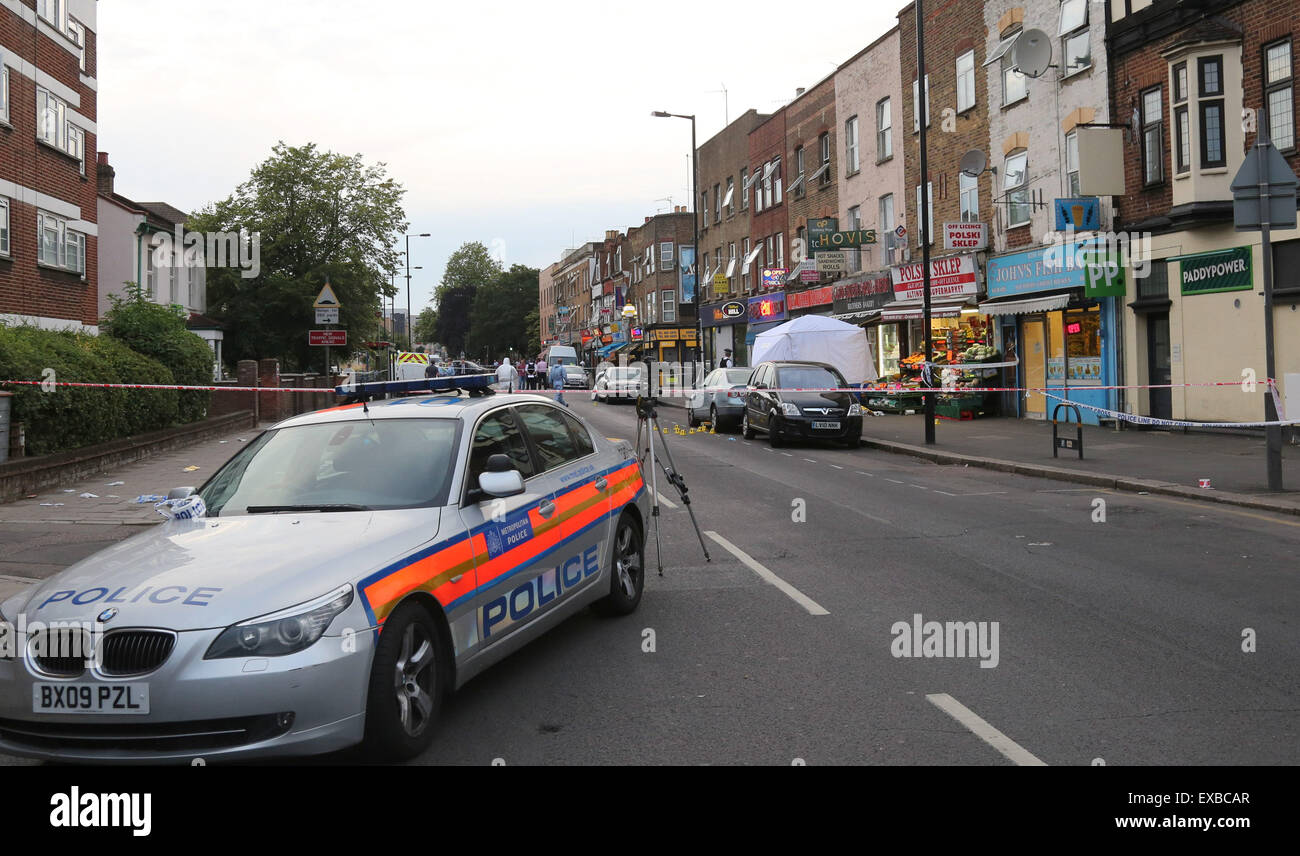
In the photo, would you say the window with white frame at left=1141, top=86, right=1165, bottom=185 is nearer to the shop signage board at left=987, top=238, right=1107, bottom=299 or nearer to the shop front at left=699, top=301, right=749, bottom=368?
the shop signage board at left=987, top=238, right=1107, bottom=299

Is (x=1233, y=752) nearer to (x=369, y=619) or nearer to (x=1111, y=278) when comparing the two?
(x=369, y=619)

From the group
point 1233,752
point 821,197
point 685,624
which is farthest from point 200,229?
point 1233,752

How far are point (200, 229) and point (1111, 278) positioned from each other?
42.6 meters

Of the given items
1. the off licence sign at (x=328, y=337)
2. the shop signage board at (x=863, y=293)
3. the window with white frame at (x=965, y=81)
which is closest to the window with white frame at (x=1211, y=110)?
the window with white frame at (x=965, y=81)

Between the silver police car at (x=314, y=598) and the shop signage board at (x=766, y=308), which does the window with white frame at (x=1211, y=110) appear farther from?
the shop signage board at (x=766, y=308)

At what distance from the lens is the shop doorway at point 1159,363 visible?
2191cm

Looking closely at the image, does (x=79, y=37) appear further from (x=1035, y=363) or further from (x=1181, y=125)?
(x=1181, y=125)

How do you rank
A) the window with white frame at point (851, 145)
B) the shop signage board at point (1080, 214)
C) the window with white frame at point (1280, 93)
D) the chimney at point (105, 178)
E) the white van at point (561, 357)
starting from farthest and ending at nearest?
the white van at point (561, 357)
the chimney at point (105, 178)
the window with white frame at point (851, 145)
the shop signage board at point (1080, 214)
the window with white frame at point (1280, 93)

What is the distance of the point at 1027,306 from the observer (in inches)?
996

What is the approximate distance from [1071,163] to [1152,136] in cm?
298

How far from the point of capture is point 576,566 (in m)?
6.52

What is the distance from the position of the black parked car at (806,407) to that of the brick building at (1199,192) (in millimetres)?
5881

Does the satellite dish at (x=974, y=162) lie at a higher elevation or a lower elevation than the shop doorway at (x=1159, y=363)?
higher

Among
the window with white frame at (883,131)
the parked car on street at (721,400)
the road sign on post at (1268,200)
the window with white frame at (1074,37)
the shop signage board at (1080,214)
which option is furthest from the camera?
the window with white frame at (883,131)
